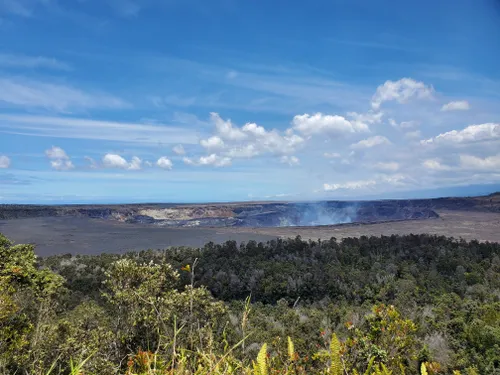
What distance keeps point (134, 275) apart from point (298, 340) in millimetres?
8291

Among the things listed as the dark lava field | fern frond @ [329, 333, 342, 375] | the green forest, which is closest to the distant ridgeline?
the dark lava field

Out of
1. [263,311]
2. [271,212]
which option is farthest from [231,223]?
[263,311]

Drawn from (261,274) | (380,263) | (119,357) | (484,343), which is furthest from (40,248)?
(484,343)

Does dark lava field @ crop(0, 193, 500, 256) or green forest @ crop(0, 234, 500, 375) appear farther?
dark lava field @ crop(0, 193, 500, 256)

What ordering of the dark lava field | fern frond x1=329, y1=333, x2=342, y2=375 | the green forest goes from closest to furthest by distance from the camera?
1. fern frond x1=329, y1=333, x2=342, y2=375
2. the green forest
3. the dark lava field

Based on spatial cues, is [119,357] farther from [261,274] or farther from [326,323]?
[261,274]

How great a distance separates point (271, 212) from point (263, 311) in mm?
65585

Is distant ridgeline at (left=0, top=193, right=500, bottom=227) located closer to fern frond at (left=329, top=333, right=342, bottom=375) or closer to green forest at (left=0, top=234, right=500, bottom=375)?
green forest at (left=0, top=234, right=500, bottom=375)

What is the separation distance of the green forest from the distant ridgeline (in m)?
42.7

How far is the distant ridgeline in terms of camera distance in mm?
69663

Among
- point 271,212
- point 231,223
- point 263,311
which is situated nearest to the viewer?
point 263,311

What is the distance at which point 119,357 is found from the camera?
20.3ft

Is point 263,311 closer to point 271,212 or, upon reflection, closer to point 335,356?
point 335,356

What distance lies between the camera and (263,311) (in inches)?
671
